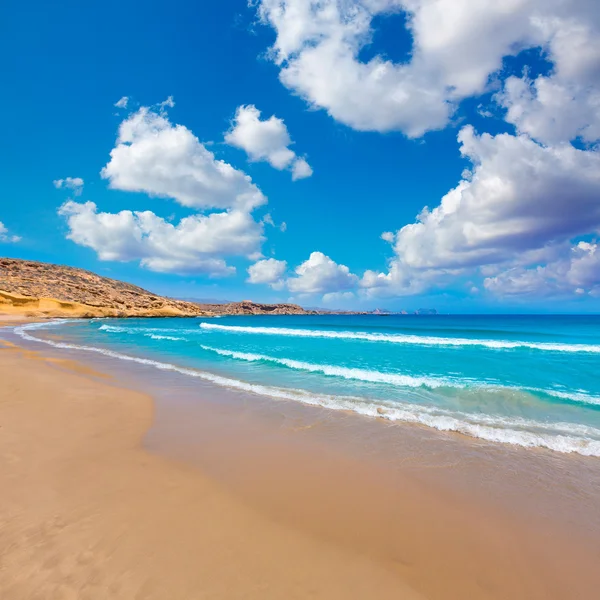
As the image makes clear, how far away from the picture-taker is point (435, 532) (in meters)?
3.53

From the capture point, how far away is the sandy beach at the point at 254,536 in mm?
2678

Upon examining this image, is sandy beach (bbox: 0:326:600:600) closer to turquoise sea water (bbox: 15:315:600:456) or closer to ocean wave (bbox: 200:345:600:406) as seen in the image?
turquoise sea water (bbox: 15:315:600:456)

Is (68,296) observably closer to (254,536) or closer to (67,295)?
(67,295)

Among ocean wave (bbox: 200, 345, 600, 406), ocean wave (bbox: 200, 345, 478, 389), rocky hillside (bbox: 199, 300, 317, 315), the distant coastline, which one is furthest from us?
rocky hillside (bbox: 199, 300, 317, 315)

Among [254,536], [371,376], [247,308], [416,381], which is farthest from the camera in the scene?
[247,308]

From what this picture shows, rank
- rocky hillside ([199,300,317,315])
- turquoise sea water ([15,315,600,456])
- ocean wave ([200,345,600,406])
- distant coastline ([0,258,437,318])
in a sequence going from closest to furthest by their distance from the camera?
turquoise sea water ([15,315,600,456]) < ocean wave ([200,345,600,406]) < distant coastline ([0,258,437,318]) < rocky hillside ([199,300,317,315])

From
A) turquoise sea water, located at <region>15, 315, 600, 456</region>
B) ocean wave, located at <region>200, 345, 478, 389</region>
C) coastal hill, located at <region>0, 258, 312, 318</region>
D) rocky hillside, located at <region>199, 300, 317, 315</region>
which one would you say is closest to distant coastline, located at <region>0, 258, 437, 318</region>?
coastal hill, located at <region>0, 258, 312, 318</region>

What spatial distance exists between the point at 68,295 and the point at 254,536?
262 ft

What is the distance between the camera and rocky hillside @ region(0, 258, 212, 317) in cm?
5662

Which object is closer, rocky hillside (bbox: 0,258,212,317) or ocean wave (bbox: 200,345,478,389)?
ocean wave (bbox: 200,345,478,389)

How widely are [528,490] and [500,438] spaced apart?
6.95 feet

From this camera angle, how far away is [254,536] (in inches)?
131

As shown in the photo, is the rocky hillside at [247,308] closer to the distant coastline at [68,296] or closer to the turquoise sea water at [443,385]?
the distant coastline at [68,296]

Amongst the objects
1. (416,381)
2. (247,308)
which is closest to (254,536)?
(416,381)
